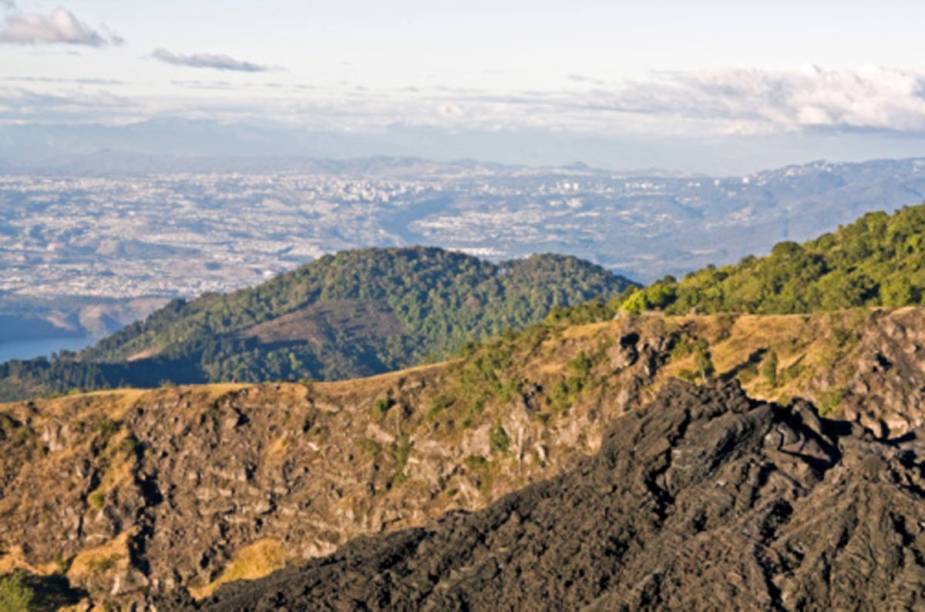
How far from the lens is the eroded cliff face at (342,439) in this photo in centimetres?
12388

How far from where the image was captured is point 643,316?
138m

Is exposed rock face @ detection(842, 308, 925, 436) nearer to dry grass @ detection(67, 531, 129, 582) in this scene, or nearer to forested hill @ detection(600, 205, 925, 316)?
forested hill @ detection(600, 205, 925, 316)

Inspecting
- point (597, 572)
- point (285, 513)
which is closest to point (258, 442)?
point (285, 513)

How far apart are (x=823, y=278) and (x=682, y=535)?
8774 centimetres

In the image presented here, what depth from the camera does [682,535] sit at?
7912 centimetres

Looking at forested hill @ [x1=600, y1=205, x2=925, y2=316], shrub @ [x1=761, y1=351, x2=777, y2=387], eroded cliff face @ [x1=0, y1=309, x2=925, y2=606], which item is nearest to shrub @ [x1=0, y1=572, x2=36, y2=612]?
eroded cliff face @ [x1=0, y1=309, x2=925, y2=606]

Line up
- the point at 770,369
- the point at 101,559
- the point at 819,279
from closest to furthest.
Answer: the point at 770,369 → the point at 101,559 → the point at 819,279

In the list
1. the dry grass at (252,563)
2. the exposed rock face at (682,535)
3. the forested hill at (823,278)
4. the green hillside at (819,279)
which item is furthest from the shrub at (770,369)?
the dry grass at (252,563)

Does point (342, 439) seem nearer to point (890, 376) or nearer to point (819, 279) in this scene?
point (890, 376)

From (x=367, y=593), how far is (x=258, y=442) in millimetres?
58764

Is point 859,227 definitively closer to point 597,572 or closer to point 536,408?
point 536,408

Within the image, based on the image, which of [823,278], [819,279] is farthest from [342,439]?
[819,279]

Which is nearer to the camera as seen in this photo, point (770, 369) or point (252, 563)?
point (770, 369)

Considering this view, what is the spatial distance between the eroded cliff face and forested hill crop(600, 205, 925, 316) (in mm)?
19843
